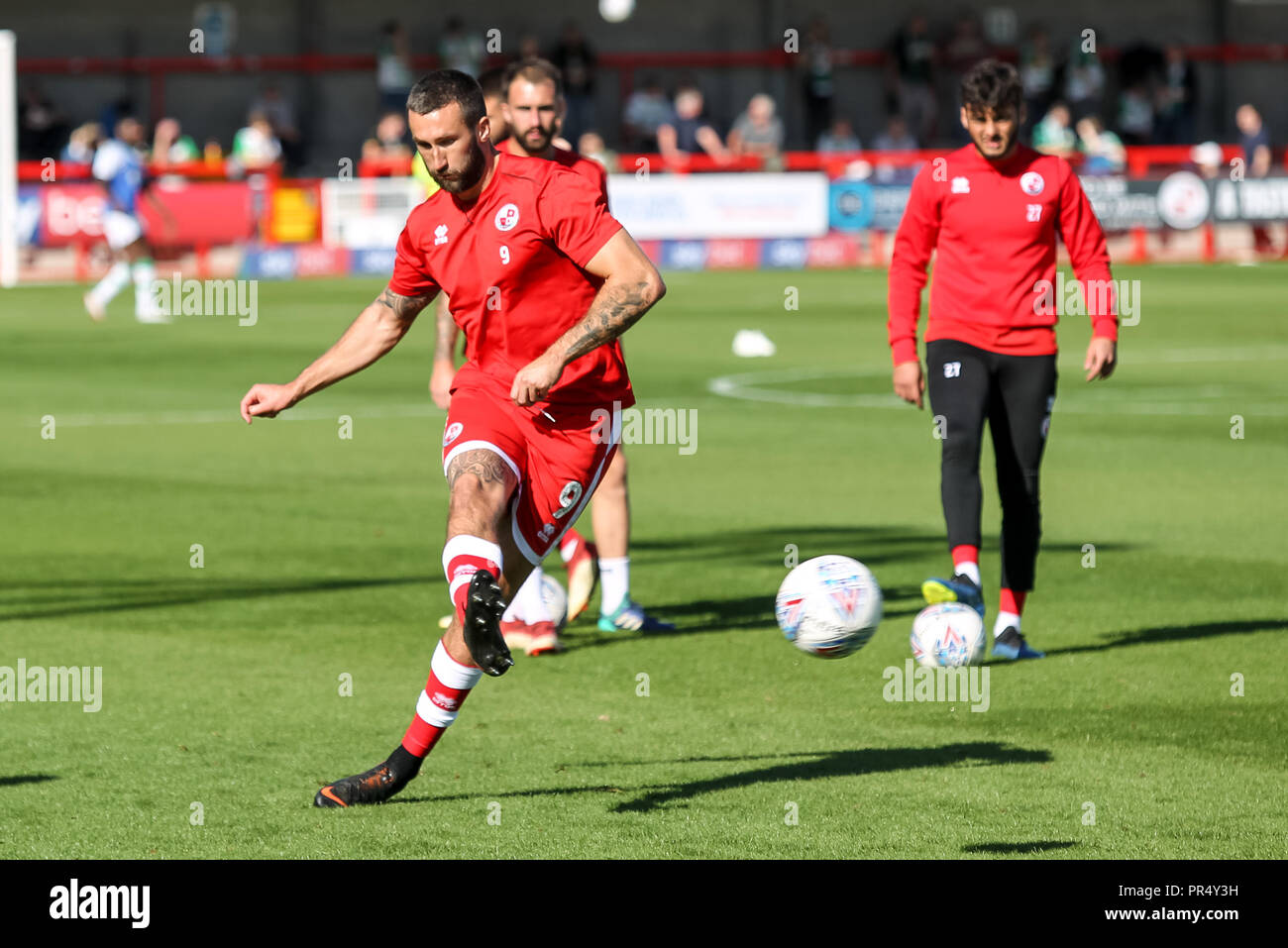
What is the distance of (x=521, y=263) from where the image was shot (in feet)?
21.5

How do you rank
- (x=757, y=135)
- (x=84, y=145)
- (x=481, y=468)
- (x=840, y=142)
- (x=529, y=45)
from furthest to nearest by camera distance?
1. (x=840, y=142)
2. (x=757, y=135)
3. (x=529, y=45)
4. (x=84, y=145)
5. (x=481, y=468)

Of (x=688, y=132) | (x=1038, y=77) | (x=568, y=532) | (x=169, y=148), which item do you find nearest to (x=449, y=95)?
(x=568, y=532)

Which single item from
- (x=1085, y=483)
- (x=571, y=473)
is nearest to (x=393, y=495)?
(x=1085, y=483)

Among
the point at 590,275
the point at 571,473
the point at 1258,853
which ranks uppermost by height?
the point at 590,275

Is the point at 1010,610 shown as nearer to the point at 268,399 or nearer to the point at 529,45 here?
the point at 268,399

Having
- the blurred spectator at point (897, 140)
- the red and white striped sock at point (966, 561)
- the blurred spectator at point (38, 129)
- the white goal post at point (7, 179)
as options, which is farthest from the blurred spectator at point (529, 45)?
the red and white striped sock at point (966, 561)

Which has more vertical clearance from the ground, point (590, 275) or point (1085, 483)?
point (590, 275)

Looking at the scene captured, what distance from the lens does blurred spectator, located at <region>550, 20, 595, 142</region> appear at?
132 ft

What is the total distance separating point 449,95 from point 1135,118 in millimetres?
37702

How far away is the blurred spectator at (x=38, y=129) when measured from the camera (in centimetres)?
3841

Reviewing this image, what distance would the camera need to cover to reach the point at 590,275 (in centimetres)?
661

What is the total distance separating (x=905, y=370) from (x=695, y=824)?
3.29 meters

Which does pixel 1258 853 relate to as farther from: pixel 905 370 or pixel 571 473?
pixel 905 370

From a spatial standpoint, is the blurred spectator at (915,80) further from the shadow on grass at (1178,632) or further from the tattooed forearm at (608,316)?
the tattooed forearm at (608,316)
